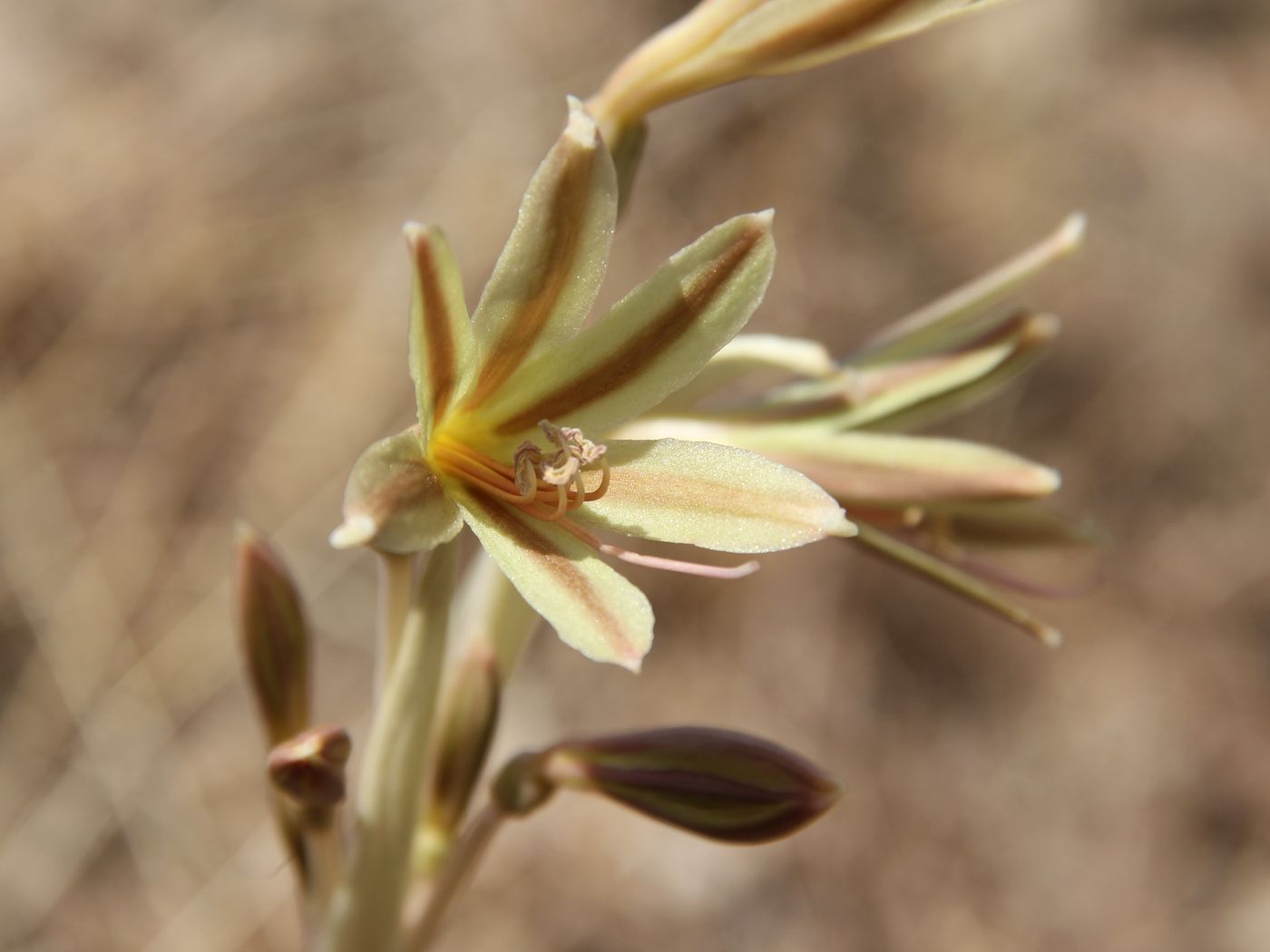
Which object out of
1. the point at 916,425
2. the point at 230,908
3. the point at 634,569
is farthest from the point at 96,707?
the point at 916,425

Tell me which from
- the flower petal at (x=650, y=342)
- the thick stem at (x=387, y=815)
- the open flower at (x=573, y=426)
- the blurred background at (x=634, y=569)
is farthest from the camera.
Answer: the blurred background at (x=634, y=569)

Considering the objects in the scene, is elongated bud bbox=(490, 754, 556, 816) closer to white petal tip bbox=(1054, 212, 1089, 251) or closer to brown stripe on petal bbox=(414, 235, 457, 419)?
brown stripe on petal bbox=(414, 235, 457, 419)

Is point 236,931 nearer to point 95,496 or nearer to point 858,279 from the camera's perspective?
point 95,496

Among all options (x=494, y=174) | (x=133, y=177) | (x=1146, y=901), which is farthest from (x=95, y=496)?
(x=1146, y=901)

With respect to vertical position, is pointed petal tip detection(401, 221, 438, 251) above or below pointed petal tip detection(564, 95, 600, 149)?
above

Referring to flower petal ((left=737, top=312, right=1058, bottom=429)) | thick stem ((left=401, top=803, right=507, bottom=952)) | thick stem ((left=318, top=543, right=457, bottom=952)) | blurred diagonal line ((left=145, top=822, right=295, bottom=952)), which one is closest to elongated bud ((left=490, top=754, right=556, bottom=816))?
thick stem ((left=401, top=803, right=507, bottom=952))

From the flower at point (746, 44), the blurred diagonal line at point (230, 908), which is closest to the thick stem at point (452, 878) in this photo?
the flower at point (746, 44)

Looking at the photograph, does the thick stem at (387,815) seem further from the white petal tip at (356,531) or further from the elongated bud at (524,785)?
the white petal tip at (356,531)
